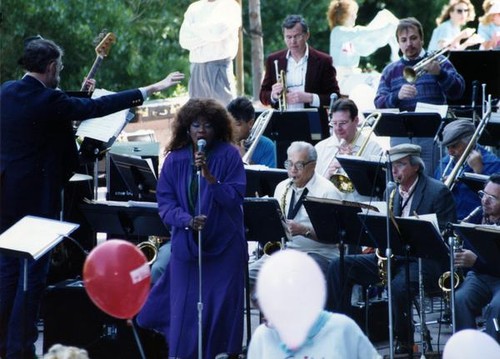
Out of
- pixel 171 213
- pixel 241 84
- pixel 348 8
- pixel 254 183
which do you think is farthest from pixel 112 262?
pixel 241 84

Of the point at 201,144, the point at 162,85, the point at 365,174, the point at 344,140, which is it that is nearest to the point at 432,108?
the point at 344,140

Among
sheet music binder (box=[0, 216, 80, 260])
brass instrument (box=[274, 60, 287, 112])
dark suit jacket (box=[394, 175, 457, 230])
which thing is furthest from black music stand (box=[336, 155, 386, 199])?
sheet music binder (box=[0, 216, 80, 260])

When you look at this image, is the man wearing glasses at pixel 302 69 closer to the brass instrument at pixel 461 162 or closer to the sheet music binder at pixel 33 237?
the brass instrument at pixel 461 162

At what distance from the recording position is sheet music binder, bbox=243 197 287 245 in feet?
30.3

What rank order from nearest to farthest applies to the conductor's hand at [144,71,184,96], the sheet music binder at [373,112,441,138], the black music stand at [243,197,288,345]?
1. the black music stand at [243,197,288,345]
2. the conductor's hand at [144,71,184,96]
3. the sheet music binder at [373,112,441,138]

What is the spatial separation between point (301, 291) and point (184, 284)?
395cm

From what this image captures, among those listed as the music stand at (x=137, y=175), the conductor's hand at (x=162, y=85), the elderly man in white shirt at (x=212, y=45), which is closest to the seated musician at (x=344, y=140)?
the music stand at (x=137, y=175)

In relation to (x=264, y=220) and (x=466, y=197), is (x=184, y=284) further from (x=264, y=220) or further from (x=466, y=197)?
(x=466, y=197)

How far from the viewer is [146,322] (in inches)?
370

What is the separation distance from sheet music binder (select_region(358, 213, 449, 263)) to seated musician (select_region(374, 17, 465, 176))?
3.38 m

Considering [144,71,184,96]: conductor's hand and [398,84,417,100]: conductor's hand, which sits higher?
[144,71,184,96]: conductor's hand

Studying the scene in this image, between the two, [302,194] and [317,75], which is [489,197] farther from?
[317,75]

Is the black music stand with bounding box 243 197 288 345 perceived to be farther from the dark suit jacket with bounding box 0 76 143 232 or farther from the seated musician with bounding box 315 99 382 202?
the seated musician with bounding box 315 99 382 202

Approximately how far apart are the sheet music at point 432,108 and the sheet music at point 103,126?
285 centimetres
